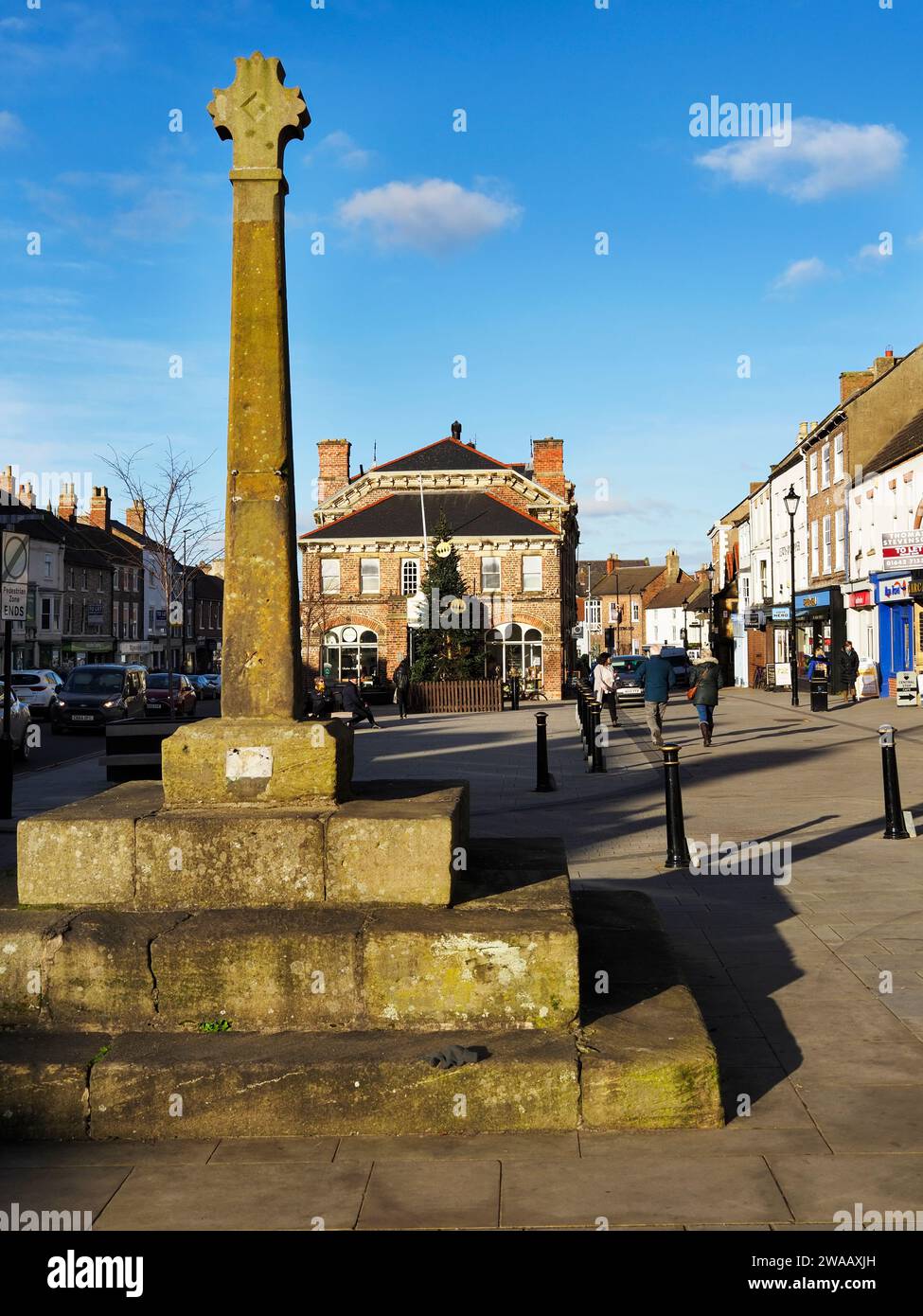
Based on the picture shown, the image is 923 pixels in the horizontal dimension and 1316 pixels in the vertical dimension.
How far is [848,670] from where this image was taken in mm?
34562

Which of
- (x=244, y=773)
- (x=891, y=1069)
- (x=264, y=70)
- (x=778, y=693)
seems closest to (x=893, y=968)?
(x=891, y=1069)

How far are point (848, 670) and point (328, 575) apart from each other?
88.5 ft

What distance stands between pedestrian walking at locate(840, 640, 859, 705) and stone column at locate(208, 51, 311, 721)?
29769 millimetres

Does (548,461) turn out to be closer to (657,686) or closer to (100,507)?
(100,507)

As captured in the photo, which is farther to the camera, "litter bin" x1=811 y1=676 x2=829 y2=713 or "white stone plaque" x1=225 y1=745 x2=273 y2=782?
"litter bin" x1=811 y1=676 x2=829 y2=713

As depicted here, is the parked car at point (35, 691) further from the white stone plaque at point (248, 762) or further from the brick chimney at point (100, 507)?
the brick chimney at point (100, 507)

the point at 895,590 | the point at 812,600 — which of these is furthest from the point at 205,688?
the point at 895,590

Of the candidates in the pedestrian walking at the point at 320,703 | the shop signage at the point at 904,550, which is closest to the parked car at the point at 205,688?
the pedestrian walking at the point at 320,703

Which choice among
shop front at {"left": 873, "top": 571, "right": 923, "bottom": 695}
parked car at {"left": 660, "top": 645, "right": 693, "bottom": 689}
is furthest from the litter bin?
parked car at {"left": 660, "top": 645, "right": 693, "bottom": 689}

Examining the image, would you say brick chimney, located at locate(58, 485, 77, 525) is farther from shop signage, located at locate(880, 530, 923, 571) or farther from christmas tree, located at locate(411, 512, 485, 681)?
shop signage, located at locate(880, 530, 923, 571)

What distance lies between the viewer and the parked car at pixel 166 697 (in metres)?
31.8

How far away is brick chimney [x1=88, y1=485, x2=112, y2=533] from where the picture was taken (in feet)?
256

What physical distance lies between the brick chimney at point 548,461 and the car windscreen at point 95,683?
36636 millimetres
